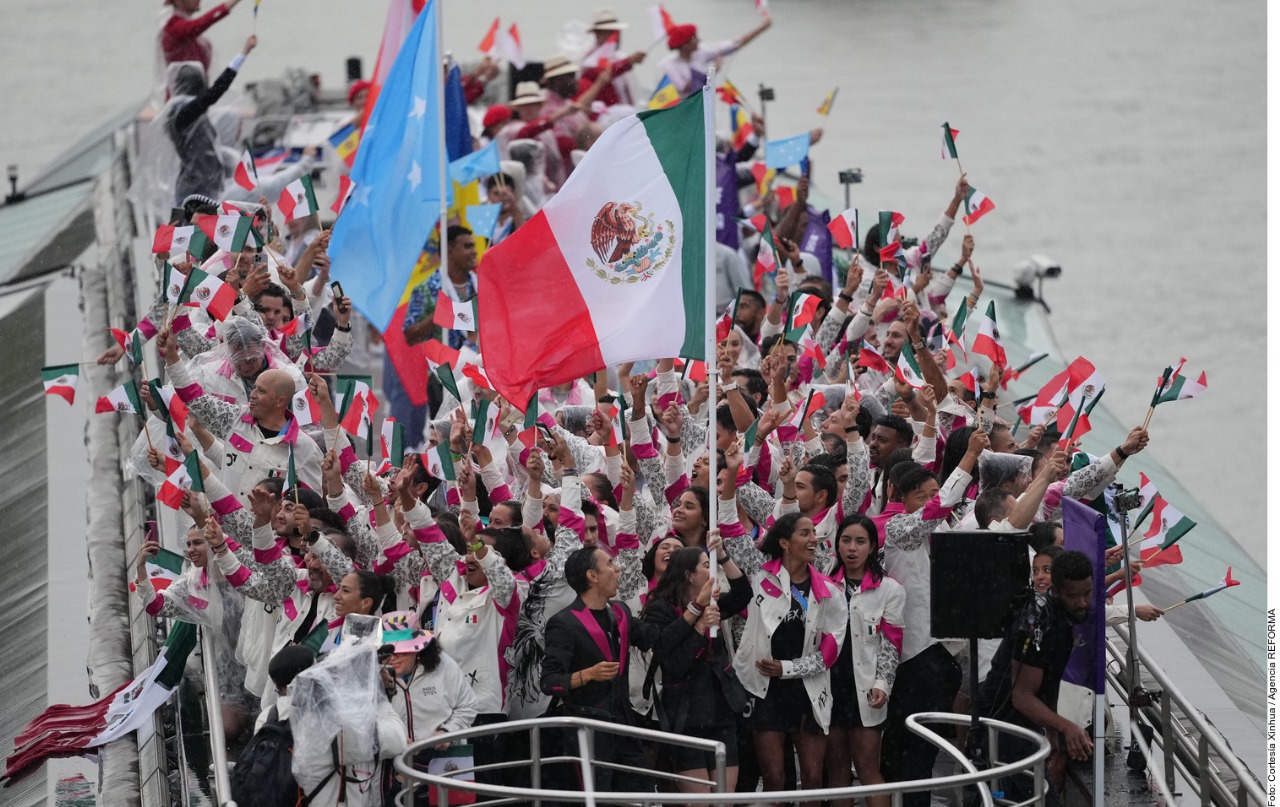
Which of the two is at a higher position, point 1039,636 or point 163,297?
point 163,297

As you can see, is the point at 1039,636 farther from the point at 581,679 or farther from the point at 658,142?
the point at 658,142

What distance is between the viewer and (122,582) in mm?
12719

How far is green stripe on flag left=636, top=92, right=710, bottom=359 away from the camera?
1019 cm

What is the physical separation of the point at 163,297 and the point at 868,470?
196 inches

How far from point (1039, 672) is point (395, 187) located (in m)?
6.26

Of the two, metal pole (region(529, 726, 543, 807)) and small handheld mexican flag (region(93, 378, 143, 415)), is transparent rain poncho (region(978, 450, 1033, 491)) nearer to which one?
metal pole (region(529, 726, 543, 807))

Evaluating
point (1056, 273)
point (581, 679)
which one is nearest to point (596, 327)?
point (581, 679)

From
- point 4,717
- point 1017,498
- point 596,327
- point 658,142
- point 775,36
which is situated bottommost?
point 4,717

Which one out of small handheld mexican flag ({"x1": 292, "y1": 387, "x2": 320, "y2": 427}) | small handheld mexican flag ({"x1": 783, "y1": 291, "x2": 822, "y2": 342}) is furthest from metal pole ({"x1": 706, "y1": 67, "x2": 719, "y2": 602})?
small handheld mexican flag ({"x1": 783, "y1": 291, "x2": 822, "y2": 342})

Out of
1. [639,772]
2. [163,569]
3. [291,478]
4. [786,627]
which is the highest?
[291,478]

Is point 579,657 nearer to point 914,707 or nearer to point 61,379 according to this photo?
point 914,707

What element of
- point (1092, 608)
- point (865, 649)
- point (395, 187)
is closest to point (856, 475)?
point (865, 649)

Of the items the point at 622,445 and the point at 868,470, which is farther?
the point at 622,445

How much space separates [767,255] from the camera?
15336mm
